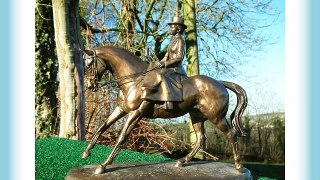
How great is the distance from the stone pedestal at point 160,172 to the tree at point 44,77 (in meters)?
5.14

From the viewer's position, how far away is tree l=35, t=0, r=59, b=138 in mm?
9047

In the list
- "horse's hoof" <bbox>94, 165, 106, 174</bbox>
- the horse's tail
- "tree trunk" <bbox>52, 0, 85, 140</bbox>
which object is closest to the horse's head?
"horse's hoof" <bbox>94, 165, 106, 174</bbox>

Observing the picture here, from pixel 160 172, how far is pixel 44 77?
5.97m

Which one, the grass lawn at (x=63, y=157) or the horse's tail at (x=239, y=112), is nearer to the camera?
the horse's tail at (x=239, y=112)

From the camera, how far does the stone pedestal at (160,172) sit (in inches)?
150

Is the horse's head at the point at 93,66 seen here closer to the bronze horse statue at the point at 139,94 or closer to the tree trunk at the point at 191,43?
the bronze horse statue at the point at 139,94

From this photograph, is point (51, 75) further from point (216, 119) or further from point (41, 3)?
point (216, 119)

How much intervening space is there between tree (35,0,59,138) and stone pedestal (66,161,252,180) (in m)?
5.14

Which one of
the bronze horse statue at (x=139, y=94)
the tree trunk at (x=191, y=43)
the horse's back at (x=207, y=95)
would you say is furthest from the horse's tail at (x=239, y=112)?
the tree trunk at (x=191, y=43)

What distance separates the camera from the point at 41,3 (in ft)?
A: 30.1

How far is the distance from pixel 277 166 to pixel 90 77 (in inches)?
369

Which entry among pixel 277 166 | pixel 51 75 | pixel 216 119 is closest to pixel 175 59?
pixel 216 119

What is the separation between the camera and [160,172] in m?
4.03

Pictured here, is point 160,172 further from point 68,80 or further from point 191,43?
point 191,43
